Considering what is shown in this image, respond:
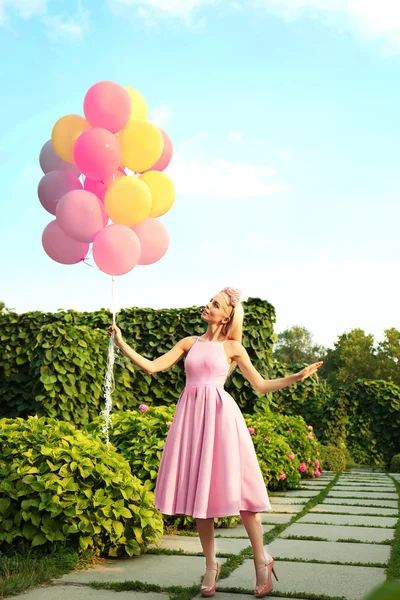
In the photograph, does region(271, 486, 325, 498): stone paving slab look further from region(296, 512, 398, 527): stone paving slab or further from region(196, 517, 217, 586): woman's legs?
region(196, 517, 217, 586): woman's legs

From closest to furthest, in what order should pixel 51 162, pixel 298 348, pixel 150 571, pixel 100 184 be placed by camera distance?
pixel 150 571
pixel 100 184
pixel 51 162
pixel 298 348

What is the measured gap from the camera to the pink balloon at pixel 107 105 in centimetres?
438

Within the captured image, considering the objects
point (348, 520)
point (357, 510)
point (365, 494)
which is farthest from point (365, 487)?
point (348, 520)

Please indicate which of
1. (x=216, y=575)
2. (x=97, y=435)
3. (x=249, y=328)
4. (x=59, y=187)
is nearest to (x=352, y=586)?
(x=216, y=575)

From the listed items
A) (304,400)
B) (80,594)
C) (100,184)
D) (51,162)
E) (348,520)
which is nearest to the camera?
(80,594)

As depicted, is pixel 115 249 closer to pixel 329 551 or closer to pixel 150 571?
Answer: pixel 150 571

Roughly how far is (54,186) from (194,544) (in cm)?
272

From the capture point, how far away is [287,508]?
595cm

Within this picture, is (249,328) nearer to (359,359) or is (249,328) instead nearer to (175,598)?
(175,598)

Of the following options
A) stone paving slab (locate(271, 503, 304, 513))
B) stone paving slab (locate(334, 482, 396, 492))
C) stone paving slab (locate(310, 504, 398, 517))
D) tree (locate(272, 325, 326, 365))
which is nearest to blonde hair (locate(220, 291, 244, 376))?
stone paving slab (locate(271, 503, 304, 513))

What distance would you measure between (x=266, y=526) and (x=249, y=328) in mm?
3666

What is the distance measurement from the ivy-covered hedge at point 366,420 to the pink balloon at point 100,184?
30.4 ft

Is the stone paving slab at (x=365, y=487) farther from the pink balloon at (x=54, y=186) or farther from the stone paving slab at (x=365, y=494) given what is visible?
the pink balloon at (x=54, y=186)

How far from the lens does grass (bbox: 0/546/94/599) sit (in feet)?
9.77
